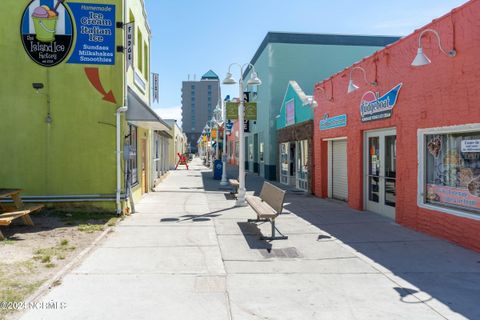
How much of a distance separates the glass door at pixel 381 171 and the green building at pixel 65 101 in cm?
624

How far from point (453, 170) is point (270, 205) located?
353 cm

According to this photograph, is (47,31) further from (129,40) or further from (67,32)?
(129,40)

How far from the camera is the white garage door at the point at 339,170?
1334 cm

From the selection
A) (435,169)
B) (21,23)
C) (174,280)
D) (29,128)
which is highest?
(21,23)

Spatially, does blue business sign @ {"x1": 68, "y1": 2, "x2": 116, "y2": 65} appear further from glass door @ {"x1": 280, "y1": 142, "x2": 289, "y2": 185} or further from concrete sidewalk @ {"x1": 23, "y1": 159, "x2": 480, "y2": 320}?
glass door @ {"x1": 280, "y1": 142, "x2": 289, "y2": 185}

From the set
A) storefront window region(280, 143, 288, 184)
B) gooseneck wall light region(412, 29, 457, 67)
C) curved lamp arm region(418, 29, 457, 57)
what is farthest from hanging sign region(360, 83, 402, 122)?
storefront window region(280, 143, 288, 184)

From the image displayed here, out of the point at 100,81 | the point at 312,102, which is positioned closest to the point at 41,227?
the point at 100,81

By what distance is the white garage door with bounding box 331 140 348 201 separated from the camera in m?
13.3

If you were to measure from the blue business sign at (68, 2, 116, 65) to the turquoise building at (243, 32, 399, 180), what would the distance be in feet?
43.6

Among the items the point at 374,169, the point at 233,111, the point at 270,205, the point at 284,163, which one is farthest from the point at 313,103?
the point at 270,205

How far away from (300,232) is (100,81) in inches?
240

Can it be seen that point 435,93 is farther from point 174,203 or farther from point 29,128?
point 29,128

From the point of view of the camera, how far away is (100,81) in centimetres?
1055

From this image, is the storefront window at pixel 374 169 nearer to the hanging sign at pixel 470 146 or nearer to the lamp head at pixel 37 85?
the hanging sign at pixel 470 146
